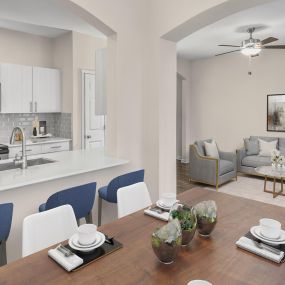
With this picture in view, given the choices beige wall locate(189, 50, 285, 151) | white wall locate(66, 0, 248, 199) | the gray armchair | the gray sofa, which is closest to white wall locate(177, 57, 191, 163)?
beige wall locate(189, 50, 285, 151)

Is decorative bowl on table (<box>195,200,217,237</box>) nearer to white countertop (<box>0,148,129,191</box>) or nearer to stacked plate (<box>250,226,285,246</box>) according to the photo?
stacked plate (<box>250,226,285,246</box>)

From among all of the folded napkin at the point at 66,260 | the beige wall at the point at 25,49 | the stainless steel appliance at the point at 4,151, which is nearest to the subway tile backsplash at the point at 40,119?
the stainless steel appliance at the point at 4,151

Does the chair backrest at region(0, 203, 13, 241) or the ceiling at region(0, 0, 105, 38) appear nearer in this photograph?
the chair backrest at region(0, 203, 13, 241)

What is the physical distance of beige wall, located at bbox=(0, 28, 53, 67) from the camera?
4.97 m

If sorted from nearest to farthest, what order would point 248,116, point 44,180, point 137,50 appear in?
point 44,180, point 137,50, point 248,116

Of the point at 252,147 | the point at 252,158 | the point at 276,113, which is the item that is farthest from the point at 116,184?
the point at 276,113

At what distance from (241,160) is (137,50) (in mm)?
4250

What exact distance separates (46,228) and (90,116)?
3.97m

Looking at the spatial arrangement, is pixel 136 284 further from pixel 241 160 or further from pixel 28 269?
pixel 241 160

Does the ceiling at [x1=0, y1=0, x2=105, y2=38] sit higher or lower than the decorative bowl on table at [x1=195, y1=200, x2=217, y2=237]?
higher

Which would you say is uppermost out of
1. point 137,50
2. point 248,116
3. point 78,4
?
point 78,4

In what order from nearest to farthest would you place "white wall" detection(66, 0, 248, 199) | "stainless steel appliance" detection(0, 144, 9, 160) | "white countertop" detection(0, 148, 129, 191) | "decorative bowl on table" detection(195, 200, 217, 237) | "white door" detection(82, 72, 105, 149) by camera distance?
"decorative bowl on table" detection(195, 200, 217, 237) → "white countertop" detection(0, 148, 129, 191) → "white wall" detection(66, 0, 248, 199) → "stainless steel appliance" detection(0, 144, 9, 160) → "white door" detection(82, 72, 105, 149)

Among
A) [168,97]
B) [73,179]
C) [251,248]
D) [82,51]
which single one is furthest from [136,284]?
[82,51]

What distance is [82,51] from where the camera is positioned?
5266 millimetres
